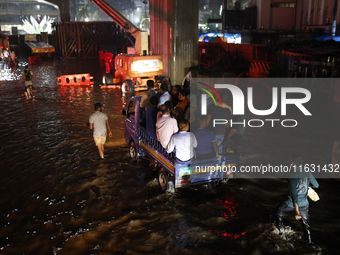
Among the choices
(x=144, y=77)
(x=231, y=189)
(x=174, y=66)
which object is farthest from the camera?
(x=174, y=66)

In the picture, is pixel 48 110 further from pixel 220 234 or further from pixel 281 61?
pixel 281 61

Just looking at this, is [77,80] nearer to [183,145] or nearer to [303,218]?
[183,145]

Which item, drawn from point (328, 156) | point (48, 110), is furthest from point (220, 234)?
point (48, 110)

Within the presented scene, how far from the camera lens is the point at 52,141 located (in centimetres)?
1010

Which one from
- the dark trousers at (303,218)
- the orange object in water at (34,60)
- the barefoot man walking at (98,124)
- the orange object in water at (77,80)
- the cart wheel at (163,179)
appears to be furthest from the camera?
the orange object in water at (34,60)

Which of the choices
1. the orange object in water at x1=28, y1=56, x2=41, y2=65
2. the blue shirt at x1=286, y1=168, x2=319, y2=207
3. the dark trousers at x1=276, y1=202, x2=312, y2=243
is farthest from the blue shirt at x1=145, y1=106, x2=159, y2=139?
the orange object in water at x1=28, y1=56, x2=41, y2=65

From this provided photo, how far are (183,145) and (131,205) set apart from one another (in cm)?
168

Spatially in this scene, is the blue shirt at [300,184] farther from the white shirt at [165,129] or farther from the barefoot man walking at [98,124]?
the barefoot man walking at [98,124]

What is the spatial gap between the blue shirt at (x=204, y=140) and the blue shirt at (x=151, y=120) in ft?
3.90

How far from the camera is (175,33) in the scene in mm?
19156

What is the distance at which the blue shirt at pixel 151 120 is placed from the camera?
725cm

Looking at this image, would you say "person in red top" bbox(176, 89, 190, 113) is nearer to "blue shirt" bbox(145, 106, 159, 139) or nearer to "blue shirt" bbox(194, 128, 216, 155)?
"blue shirt" bbox(145, 106, 159, 139)

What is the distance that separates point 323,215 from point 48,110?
12161mm

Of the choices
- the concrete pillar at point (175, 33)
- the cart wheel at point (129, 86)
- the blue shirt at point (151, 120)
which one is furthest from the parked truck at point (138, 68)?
the blue shirt at point (151, 120)
